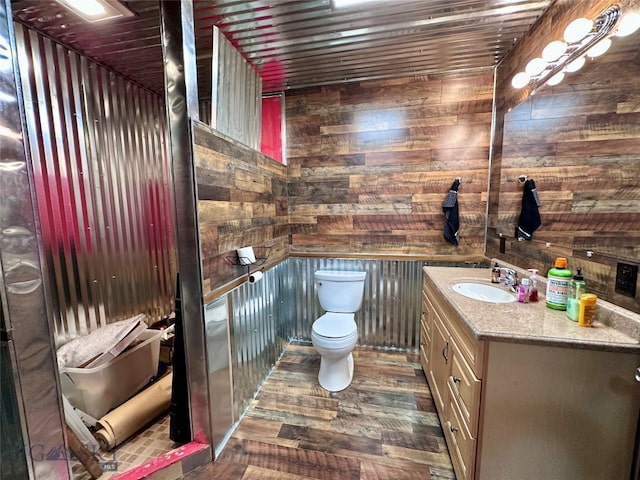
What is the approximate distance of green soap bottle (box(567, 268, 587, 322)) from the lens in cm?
118

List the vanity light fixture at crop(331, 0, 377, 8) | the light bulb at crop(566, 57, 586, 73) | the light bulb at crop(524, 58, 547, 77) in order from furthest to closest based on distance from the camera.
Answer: the light bulb at crop(524, 58, 547, 77) < the vanity light fixture at crop(331, 0, 377, 8) < the light bulb at crop(566, 57, 586, 73)

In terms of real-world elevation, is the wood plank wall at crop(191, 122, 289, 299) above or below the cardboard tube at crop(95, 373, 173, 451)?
above

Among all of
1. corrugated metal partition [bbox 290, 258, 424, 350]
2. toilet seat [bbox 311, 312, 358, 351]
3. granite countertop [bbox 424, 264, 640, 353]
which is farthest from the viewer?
corrugated metal partition [bbox 290, 258, 424, 350]

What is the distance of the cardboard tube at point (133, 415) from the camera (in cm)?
156

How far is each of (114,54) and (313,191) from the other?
5.94ft

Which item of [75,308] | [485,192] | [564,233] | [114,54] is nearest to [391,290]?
[485,192]

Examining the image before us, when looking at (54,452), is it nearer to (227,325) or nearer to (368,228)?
(227,325)

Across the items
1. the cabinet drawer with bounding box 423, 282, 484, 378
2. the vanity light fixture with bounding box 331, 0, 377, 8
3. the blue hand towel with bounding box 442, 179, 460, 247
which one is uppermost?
the vanity light fixture with bounding box 331, 0, 377, 8

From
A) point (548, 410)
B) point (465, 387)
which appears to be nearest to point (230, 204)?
point (465, 387)

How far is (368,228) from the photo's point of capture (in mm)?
2561

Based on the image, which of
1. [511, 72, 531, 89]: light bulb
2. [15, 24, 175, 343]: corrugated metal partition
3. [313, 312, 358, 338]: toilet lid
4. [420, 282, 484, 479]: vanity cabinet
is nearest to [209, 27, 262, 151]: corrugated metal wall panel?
[15, 24, 175, 343]: corrugated metal partition

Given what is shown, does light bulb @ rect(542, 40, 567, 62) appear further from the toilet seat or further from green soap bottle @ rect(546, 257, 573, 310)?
the toilet seat

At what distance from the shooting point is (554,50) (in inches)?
56.7

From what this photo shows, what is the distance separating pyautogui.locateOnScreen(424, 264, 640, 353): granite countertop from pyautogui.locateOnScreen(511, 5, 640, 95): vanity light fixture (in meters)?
1.20
